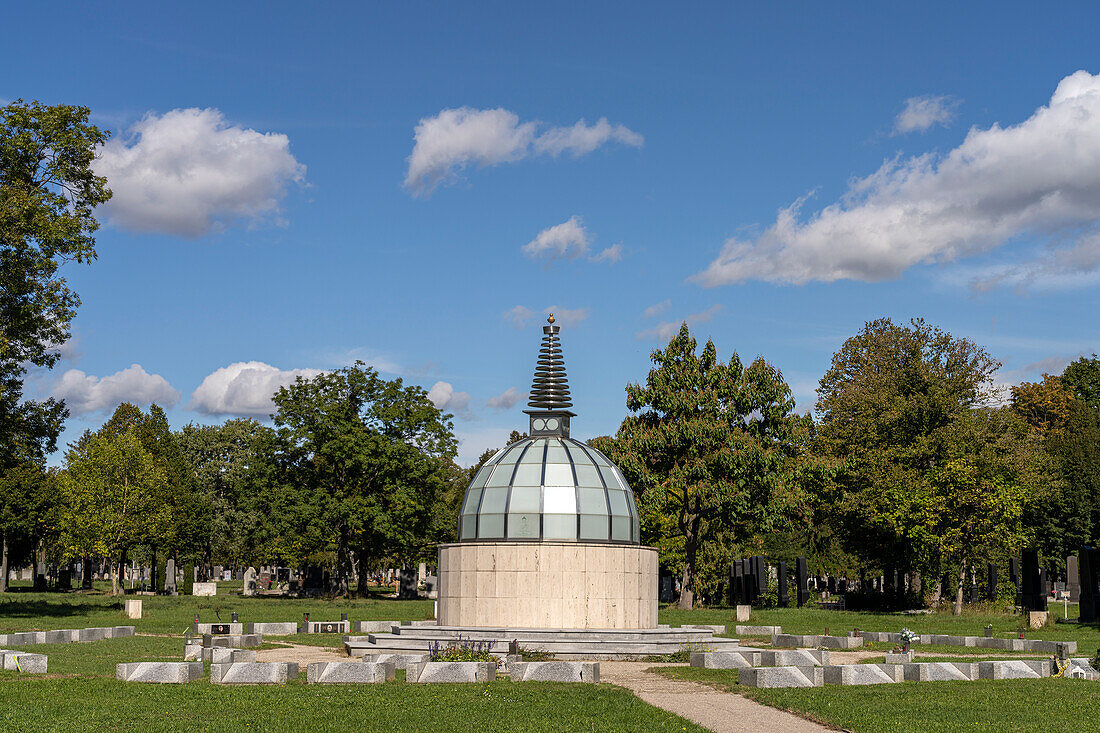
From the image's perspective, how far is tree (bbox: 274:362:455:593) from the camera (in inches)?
2603

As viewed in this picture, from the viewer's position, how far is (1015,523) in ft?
175

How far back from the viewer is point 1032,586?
4412cm

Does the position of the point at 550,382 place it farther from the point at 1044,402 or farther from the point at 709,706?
the point at 1044,402

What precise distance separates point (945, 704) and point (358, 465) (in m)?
55.0

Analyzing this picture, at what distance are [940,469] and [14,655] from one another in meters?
43.8

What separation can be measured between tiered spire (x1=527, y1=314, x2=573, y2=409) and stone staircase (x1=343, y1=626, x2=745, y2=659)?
9498 millimetres

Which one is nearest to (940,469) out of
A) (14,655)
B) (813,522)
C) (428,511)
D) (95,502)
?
A: (813,522)

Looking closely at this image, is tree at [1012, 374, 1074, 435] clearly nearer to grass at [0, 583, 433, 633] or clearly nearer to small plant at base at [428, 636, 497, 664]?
grass at [0, 583, 433, 633]

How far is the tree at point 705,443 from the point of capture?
5031cm

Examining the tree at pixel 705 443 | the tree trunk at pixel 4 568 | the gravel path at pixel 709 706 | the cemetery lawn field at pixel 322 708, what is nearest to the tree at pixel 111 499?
the tree trunk at pixel 4 568

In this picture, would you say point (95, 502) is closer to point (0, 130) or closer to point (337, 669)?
point (0, 130)

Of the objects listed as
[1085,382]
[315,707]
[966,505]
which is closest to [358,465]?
[966,505]

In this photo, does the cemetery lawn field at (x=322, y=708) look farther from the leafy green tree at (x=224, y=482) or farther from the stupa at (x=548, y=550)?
the leafy green tree at (x=224, y=482)

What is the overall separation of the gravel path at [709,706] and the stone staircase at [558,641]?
11.1ft
